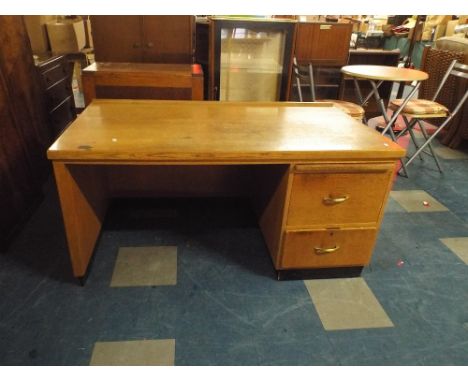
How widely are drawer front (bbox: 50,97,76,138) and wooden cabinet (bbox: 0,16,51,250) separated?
0.24m

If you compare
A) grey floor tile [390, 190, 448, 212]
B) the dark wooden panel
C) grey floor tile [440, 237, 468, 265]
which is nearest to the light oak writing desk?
the dark wooden panel

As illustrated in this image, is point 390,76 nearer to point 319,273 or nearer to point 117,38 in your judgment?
point 319,273

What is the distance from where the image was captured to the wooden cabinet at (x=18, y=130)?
5.73 feet

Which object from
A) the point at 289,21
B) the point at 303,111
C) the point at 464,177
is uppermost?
the point at 289,21

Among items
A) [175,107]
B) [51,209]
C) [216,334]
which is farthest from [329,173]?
[51,209]

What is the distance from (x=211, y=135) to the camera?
4.69 feet

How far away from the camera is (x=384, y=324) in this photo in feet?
4.65

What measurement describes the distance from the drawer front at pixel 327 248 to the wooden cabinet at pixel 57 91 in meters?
1.90

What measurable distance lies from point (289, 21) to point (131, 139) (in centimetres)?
188

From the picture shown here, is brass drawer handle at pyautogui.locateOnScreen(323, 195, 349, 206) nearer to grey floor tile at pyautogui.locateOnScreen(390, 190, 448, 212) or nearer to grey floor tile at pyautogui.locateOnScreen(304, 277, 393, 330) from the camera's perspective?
grey floor tile at pyautogui.locateOnScreen(304, 277, 393, 330)

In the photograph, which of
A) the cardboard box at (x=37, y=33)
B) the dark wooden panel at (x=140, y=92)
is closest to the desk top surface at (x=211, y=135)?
the dark wooden panel at (x=140, y=92)

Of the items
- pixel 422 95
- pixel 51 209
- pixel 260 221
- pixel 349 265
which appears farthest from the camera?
pixel 422 95

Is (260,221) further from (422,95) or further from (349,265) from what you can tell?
(422,95)

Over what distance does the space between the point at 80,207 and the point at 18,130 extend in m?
0.82
